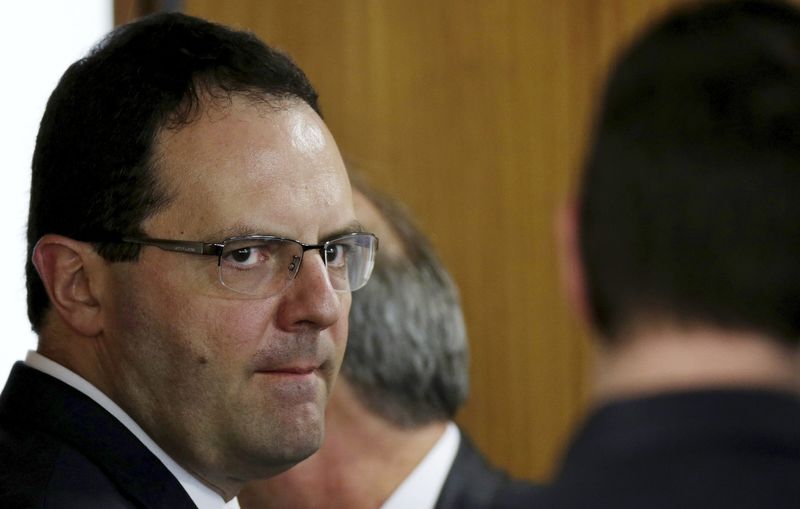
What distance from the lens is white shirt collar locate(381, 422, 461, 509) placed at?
228 cm

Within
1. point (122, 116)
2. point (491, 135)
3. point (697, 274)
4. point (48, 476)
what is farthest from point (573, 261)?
point (491, 135)

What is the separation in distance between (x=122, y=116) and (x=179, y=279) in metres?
0.24

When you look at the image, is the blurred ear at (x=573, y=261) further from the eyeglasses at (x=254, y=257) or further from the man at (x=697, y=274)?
the eyeglasses at (x=254, y=257)

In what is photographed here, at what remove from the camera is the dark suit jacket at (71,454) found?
1630 millimetres

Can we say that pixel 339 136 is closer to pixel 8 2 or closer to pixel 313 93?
pixel 8 2

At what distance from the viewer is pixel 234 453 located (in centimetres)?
177

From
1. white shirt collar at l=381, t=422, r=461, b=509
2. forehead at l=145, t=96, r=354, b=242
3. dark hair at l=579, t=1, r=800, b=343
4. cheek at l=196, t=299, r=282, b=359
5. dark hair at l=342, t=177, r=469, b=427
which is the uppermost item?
dark hair at l=579, t=1, r=800, b=343

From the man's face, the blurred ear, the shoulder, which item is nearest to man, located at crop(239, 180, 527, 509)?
the man's face

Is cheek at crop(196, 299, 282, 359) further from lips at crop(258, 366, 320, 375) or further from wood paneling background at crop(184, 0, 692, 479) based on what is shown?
wood paneling background at crop(184, 0, 692, 479)

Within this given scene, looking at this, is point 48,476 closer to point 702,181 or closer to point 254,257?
point 254,257

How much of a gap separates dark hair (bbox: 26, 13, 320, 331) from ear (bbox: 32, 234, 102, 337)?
19 millimetres

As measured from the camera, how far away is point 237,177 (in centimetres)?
179

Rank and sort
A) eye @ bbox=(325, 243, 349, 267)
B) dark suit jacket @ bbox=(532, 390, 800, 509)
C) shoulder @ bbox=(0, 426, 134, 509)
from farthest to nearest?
eye @ bbox=(325, 243, 349, 267) → shoulder @ bbox=(0, 426, 134, 509) → dark suit jacket @ bbox=(532, 390, 800, 509)

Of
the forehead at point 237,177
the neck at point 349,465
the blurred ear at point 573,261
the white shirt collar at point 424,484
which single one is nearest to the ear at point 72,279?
the forehead at point 237,177
